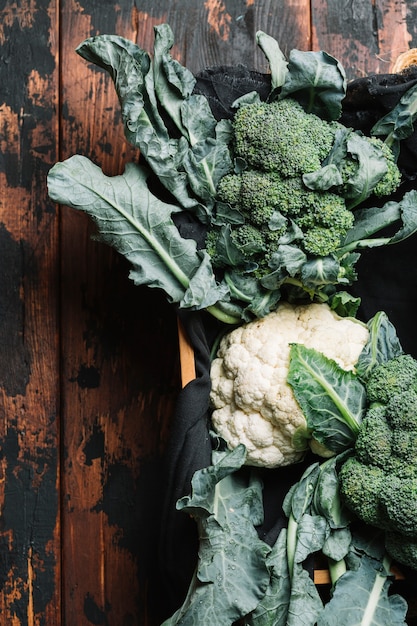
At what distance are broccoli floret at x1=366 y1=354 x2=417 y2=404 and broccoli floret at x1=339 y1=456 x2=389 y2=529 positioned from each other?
100mm

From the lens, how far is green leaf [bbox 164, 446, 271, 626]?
1.10 meters

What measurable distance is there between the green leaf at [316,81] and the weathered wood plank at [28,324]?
447 millimetres

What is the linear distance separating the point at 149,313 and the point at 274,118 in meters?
0.41

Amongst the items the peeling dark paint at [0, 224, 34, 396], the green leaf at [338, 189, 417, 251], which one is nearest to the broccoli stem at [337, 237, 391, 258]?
the green leaf at [338, 189, 417, 251]

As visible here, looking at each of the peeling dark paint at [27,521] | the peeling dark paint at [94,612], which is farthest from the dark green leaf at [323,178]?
the peeling dark paint at [94,612]

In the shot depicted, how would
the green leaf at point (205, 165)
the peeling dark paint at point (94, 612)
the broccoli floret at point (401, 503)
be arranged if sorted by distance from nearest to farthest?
the broccoli floret at point (401, 503)
the green leaf at point (205, 165)
the peeling dark paint at point (94, 612)

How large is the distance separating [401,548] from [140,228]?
0.57 meters

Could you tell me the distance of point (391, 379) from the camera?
1.15 metres

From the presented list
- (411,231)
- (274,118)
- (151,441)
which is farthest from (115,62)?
(151,441)

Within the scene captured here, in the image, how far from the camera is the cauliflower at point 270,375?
1.19 metres

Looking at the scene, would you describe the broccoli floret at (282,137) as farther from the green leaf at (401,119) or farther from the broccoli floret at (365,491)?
the broccoli floret at (365,491)

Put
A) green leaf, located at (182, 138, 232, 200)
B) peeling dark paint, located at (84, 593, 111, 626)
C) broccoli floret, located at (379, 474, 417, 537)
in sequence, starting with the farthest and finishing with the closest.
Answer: peeling dark paint, located at (84, 593, 111, 626), green leaf, located at (182, 138, 232, 200), broccoli floret, located at (379, 474, 417, 537)

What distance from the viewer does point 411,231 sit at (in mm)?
1211

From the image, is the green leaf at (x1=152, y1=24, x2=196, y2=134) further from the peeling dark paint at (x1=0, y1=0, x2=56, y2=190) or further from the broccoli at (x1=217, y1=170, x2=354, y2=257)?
the peeling dark paint at (x1=0, y1=0, x2=56, y2=190)
